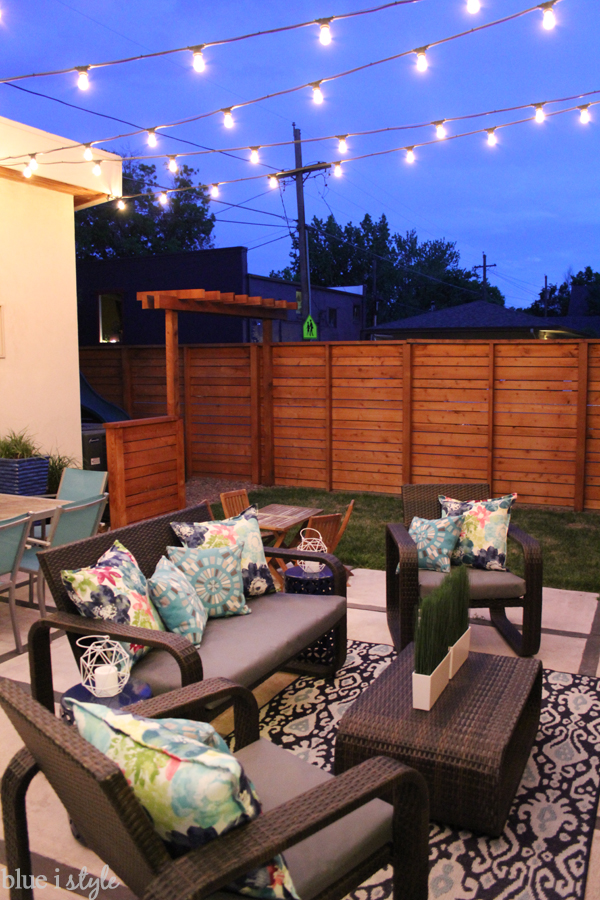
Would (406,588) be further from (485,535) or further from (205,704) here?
(205,704)

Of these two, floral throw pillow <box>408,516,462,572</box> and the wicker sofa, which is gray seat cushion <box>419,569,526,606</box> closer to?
floral throw pillow <box>408,516,462,572</box>

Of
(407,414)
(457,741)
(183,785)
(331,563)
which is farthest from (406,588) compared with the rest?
(407,414)

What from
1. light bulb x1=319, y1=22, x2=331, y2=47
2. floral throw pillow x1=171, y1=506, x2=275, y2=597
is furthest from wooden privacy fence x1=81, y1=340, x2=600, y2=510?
floral throw pillow x1=171, y1=506, x2=275, y2=597

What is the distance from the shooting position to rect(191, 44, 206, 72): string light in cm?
438

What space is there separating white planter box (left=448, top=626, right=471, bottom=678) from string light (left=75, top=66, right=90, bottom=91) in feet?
13.6

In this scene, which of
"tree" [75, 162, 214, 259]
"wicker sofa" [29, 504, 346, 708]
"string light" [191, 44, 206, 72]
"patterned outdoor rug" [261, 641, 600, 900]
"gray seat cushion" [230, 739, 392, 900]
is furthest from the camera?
"tree" [75, 162, 214, 259]

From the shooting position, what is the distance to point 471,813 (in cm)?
250

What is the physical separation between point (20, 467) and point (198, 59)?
12.9 ft

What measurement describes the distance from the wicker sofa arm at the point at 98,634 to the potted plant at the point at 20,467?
4174 millimetres

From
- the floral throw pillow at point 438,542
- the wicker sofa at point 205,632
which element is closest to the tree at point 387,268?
the floral throw pillow at point 438,542

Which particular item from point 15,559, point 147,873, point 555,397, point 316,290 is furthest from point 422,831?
point 316,290

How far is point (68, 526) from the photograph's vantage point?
15.0 feet

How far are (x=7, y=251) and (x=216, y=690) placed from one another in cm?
610

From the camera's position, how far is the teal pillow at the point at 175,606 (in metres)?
3.11
